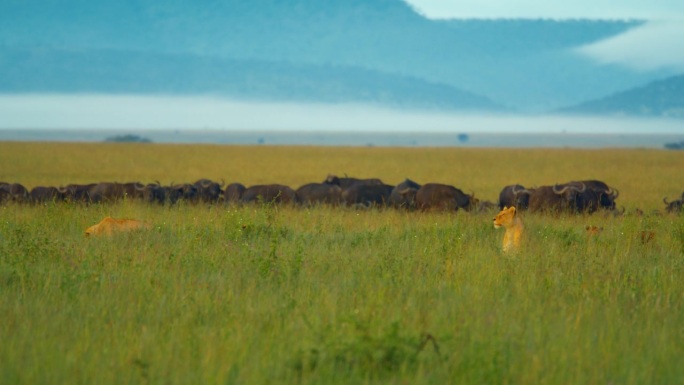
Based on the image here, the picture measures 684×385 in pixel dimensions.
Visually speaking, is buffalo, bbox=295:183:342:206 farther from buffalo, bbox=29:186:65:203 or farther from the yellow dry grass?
the yellow dry grass

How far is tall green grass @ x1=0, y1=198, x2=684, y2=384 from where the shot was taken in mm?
6289

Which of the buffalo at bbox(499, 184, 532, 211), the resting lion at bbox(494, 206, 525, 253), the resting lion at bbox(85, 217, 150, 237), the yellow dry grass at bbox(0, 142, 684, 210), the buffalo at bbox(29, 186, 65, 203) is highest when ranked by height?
the resting lion at bbox(494, 206, 525, 253)

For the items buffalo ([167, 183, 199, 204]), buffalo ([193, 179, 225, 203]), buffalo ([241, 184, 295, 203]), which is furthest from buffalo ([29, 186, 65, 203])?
buffalo ([241, 184, 295, 203])

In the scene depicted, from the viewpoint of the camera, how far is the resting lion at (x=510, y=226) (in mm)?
10883

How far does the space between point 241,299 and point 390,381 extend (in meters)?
2.48

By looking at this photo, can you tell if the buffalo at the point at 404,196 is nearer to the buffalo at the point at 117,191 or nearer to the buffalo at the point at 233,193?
the buffalo at the point at 233,193

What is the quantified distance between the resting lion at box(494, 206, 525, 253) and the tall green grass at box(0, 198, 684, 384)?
0.85 ft

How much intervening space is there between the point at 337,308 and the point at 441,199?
1062 centimetres

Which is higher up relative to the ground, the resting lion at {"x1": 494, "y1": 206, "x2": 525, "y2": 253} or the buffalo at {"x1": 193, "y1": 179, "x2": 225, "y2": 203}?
the resting lion at {"x1": 494, "y1": 206, "x2": 525, "y2": 253}

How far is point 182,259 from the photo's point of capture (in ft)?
32.5

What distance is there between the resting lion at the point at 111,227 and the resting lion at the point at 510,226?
4.42 metres

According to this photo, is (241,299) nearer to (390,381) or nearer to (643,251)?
(390,381)

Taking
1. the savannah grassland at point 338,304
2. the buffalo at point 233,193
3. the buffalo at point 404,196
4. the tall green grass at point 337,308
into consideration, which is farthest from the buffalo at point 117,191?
the tall green grass at point 337,308

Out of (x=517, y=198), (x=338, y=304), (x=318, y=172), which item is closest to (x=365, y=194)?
(x=517, y=198)
